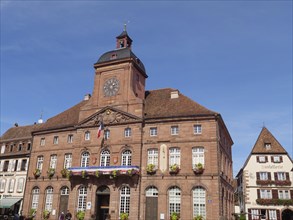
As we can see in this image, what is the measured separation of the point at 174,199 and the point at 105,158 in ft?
29.3

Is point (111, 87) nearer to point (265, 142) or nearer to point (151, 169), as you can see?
point (151, 169)

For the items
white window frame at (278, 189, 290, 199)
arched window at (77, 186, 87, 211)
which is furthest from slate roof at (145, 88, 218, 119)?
white window frame at (278, 189, 290, 199)

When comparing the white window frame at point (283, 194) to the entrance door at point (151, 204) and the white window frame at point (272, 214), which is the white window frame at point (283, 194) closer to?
the white window frame at point (272, 214)

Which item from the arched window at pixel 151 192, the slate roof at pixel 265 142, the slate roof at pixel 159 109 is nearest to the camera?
the arched window at pixel 151 192

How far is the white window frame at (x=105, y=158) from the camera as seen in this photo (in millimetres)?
35250

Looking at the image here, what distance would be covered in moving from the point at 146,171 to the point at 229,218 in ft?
40.8

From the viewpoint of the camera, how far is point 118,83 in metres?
38.0

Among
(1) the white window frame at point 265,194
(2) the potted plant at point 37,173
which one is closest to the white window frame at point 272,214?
(1) the white window frame at point 265,194

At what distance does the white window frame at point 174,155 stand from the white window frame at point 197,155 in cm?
153

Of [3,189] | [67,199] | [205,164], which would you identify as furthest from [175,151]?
[3,189]

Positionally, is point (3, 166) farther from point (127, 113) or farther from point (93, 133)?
point (127, 113)

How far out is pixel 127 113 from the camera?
35594 millimetres

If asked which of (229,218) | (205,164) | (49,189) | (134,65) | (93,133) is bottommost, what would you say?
(229,218)

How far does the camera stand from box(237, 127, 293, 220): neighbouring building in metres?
43.8
